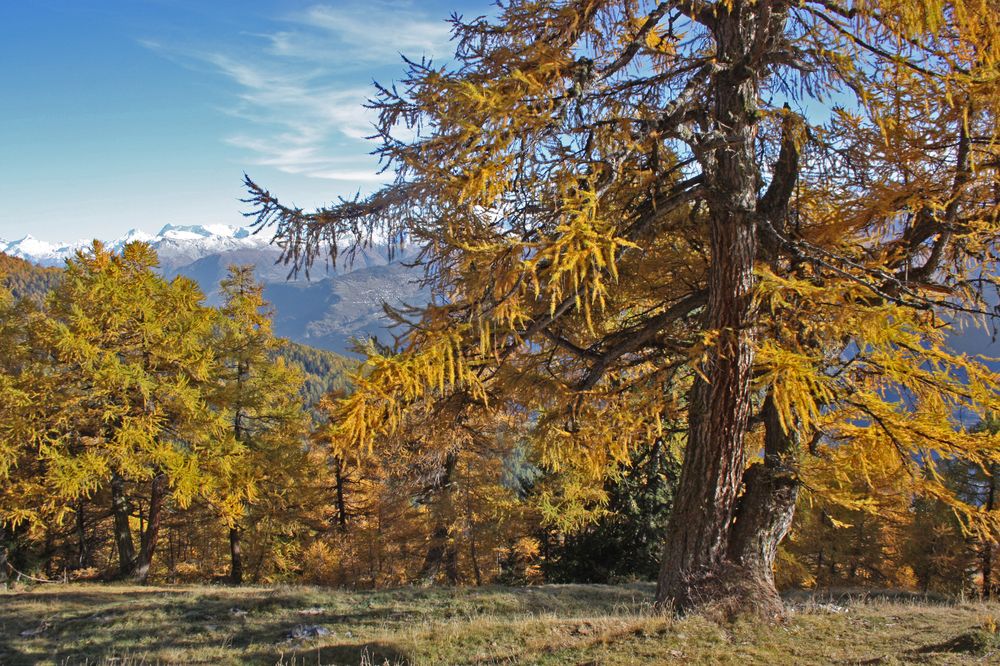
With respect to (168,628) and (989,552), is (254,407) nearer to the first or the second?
(168,628)

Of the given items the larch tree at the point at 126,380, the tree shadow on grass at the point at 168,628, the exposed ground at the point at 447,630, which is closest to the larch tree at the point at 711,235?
the exposed ground at the point at 447,630

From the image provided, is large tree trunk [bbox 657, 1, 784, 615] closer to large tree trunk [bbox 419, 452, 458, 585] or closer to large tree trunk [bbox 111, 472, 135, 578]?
large tree trunk [bbox 419, 452, 458, 585]

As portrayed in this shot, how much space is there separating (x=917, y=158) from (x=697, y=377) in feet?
9.65

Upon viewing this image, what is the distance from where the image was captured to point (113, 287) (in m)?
14.1

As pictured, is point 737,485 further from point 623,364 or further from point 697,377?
point 623,364

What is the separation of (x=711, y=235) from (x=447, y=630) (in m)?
5.63

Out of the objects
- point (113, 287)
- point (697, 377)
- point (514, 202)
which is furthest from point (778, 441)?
point (113, 287)

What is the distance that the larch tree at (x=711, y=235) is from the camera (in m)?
4.73

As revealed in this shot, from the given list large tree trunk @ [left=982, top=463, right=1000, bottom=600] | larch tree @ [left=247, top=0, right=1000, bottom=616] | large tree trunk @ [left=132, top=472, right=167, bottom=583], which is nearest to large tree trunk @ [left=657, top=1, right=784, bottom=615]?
larch tree @ [left=247, top=0, right=1000, bottom=616]

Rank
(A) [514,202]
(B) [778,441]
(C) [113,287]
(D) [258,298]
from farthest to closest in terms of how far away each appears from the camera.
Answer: (D) [258,298] < (C) [113,287] < (B) [778,441] < (A) [514,202]

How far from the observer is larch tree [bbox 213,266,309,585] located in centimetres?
1611

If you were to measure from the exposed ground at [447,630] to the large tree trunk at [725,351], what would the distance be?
52 cm

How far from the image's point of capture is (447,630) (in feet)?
23.5

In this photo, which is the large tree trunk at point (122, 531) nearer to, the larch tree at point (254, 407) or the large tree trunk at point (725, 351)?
the larch tree at point (254, 407)
